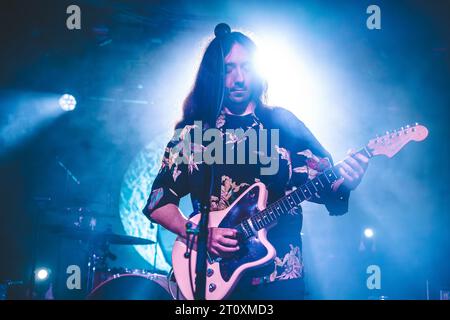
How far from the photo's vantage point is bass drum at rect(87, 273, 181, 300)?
331 centimetres

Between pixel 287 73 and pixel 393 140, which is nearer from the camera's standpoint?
pixel 393 140

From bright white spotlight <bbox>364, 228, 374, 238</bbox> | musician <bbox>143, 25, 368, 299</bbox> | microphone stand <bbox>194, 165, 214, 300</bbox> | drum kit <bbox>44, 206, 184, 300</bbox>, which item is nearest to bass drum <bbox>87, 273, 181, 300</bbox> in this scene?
drum kit <bbox>44, 206, 184, 300</bbox>

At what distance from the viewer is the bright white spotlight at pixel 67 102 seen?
5.13 metres

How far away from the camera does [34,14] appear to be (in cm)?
474

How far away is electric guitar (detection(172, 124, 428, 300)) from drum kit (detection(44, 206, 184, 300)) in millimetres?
211

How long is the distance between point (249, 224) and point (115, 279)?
42.2 inches

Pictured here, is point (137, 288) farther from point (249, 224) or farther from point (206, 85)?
point (206, 85)

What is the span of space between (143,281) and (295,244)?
1.06 metres

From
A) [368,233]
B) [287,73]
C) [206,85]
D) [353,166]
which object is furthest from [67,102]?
[368,233]

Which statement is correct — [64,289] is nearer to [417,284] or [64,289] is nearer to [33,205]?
[33,205]

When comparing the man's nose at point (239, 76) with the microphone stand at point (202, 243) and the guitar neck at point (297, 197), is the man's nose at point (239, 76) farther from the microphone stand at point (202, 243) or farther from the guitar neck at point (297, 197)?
the microphone stand at point (202, 243)

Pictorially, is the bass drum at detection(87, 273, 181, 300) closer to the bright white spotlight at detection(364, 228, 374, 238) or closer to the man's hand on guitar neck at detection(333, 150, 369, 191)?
the man's hand on guitar neck at detection(333, 150, 369, 191)

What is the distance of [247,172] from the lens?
3.37 m
